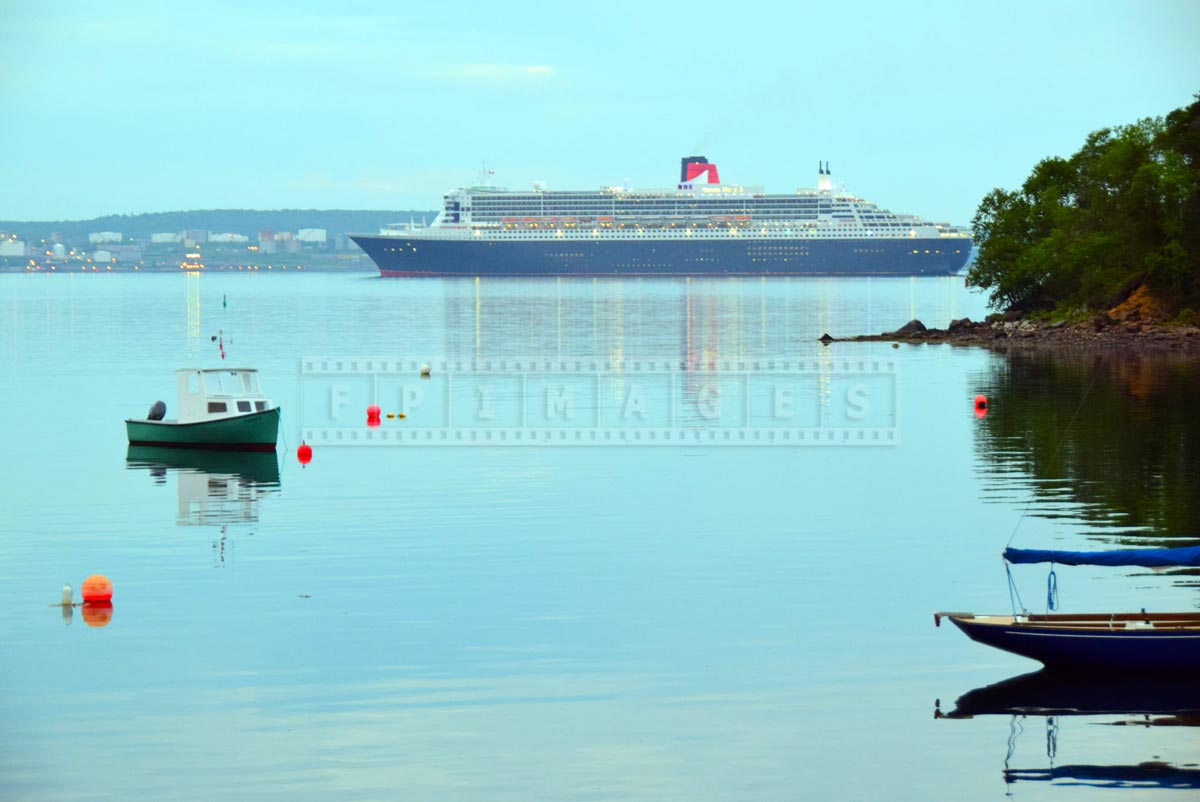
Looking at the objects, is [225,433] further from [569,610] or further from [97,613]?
[569,610]

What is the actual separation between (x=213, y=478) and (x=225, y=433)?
3.48 metres

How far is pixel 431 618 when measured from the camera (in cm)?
1844

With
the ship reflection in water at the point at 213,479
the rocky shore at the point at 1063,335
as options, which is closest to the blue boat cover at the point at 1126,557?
the ship reflection in water at the point at 213,479

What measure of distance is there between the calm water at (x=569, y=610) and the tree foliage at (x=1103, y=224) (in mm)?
31290

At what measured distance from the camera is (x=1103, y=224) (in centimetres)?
7694

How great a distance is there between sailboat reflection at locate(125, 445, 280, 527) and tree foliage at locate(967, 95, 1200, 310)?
156 feet

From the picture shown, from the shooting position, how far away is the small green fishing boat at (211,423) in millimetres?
33969

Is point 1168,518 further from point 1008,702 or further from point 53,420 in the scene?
point 53,420

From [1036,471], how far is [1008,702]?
16.0 m

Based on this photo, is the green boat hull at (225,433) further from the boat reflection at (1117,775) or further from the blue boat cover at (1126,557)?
the boat reflection at (1117,775)

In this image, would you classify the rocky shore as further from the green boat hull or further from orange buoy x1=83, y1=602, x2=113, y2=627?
orange buoy x1=83, y1=602, x2=113, y2=627

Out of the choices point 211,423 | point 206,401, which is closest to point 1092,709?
point 211,423

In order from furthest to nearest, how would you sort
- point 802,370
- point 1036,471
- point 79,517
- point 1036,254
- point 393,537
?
point 1036,254, point 802,370, point 1036,471, point 79,517, point 393,537

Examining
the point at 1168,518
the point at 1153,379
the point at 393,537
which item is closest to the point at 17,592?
the point at 393,537
